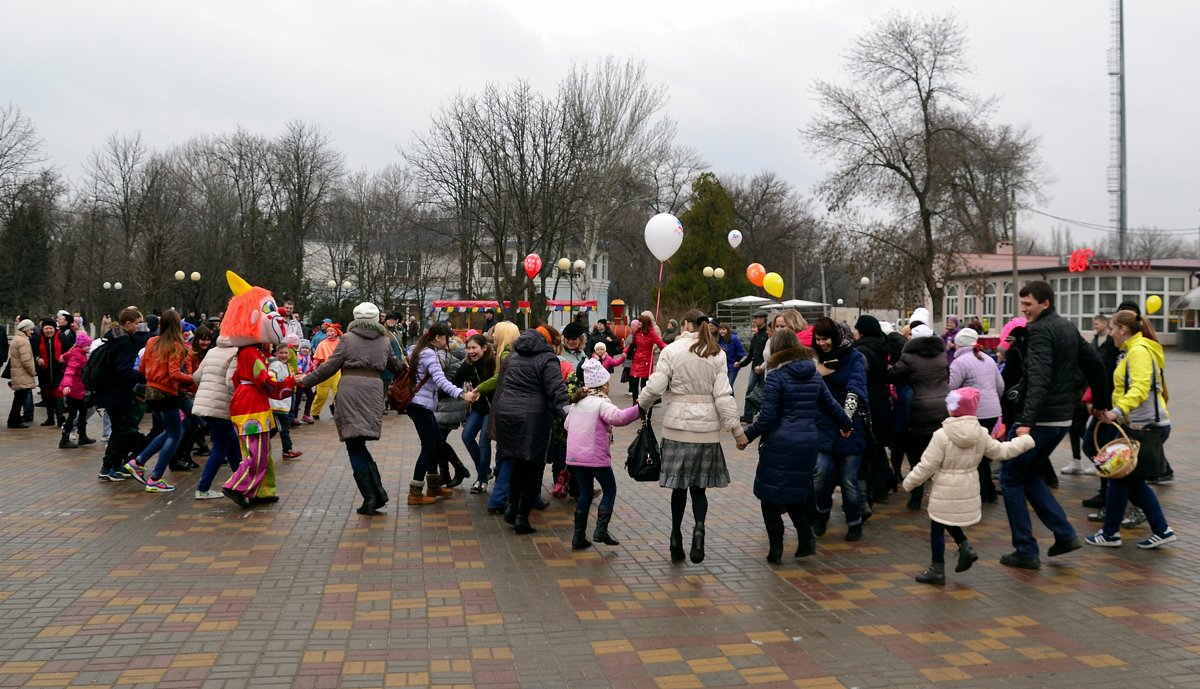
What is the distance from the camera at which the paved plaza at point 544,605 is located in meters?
4.82

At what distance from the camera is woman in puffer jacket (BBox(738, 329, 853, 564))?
6656 mm

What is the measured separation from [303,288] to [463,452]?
42.5m

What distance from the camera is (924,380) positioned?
8648mm

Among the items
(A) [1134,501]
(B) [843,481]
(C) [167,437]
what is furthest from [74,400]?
(A) [1134,501]

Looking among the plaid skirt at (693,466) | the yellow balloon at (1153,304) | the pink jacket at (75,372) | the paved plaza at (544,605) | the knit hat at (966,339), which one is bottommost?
the paved plaza at (544,605)

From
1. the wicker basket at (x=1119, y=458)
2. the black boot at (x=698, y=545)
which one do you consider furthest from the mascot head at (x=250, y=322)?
the wicker basket at (x=1119, y=458)

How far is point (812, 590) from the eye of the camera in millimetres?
6270

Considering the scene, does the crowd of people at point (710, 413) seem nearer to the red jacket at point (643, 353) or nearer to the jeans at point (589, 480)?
the jeans at point (589, 480)

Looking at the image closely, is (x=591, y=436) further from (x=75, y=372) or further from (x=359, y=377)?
(x=75, y=372)

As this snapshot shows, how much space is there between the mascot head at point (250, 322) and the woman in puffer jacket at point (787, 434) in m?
4.53

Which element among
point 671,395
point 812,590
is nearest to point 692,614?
point 812,590

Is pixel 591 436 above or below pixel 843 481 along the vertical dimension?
above

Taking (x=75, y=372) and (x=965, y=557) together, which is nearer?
(x=965, y=557)

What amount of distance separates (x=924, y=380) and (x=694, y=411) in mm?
2941
